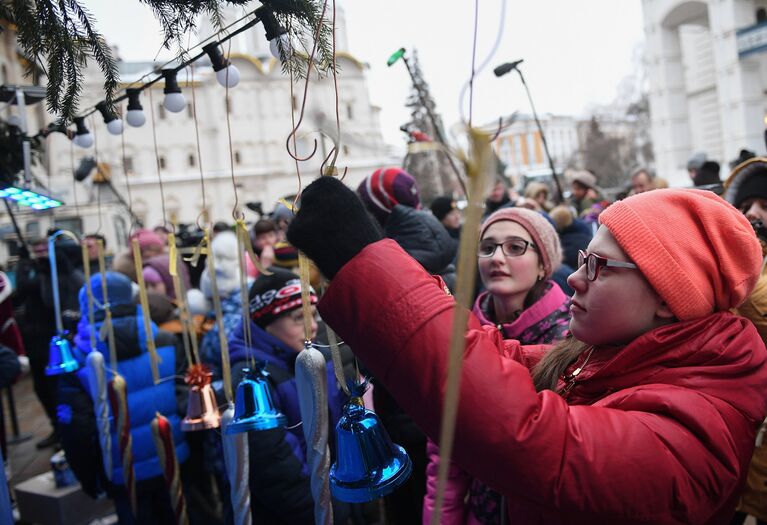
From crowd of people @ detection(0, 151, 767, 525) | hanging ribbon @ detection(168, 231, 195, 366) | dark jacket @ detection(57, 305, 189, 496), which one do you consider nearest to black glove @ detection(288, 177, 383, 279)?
crowd of people @ detection(0, 151, 767, 525)

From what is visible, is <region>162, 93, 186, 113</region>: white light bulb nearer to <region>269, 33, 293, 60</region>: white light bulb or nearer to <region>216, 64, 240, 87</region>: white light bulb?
<region>216, 64, 240, 87</region>: white light bulb

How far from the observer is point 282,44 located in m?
1.82

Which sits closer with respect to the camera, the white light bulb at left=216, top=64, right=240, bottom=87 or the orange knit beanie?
the orange knit beanie

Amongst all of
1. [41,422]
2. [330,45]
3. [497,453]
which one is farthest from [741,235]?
[41,422]

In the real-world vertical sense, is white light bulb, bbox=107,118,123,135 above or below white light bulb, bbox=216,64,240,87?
below

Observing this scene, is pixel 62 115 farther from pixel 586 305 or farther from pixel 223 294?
pixel 223 294

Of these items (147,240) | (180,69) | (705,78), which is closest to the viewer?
(180,69)

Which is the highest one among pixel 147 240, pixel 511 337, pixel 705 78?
pixel 705 78

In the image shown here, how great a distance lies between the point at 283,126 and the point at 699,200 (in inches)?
1641

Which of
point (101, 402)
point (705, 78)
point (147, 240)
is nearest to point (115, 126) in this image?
point (101, 402)

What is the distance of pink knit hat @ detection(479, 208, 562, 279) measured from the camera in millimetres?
2625

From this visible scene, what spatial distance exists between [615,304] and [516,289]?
1219mm

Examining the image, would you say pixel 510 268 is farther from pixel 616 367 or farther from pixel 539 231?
pixel 616 367

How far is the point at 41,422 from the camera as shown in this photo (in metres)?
7.84
